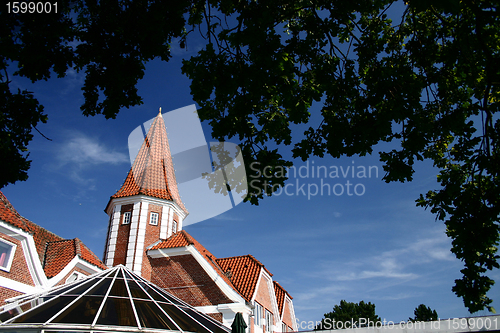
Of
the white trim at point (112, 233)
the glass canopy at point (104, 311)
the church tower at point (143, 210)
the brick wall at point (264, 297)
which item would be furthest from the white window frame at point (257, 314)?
the white trim at point (112, 233)

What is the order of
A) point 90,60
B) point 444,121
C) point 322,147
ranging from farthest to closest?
point 322,147, point 90,60, point 444,121

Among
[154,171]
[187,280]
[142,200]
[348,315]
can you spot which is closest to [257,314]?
[187,280]

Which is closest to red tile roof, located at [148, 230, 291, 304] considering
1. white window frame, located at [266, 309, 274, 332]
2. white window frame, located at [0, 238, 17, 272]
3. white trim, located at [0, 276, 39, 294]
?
white window frame, located at [266, 309, 274, 332]

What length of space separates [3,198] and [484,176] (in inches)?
795

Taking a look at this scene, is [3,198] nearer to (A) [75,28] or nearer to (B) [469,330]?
(A) [75,28]

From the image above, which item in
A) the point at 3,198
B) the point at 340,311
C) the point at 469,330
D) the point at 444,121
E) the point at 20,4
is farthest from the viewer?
the point at 340,311

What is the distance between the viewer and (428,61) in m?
7.03

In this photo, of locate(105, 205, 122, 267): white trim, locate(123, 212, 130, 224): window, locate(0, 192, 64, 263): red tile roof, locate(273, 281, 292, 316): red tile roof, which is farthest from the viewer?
locate(273, 281, 292, 316): red tile roof

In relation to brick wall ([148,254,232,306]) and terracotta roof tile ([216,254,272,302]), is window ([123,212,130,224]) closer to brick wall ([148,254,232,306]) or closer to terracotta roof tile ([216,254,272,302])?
brick wall ([148,254,232,306])

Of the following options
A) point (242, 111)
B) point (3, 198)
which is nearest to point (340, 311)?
point (3, 198)

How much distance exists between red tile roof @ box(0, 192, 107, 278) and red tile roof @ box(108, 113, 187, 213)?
4952 millimetres

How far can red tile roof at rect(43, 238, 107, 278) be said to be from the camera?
17.4m

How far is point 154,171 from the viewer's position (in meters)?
26.1

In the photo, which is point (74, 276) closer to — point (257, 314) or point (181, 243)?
point (181, 243)
